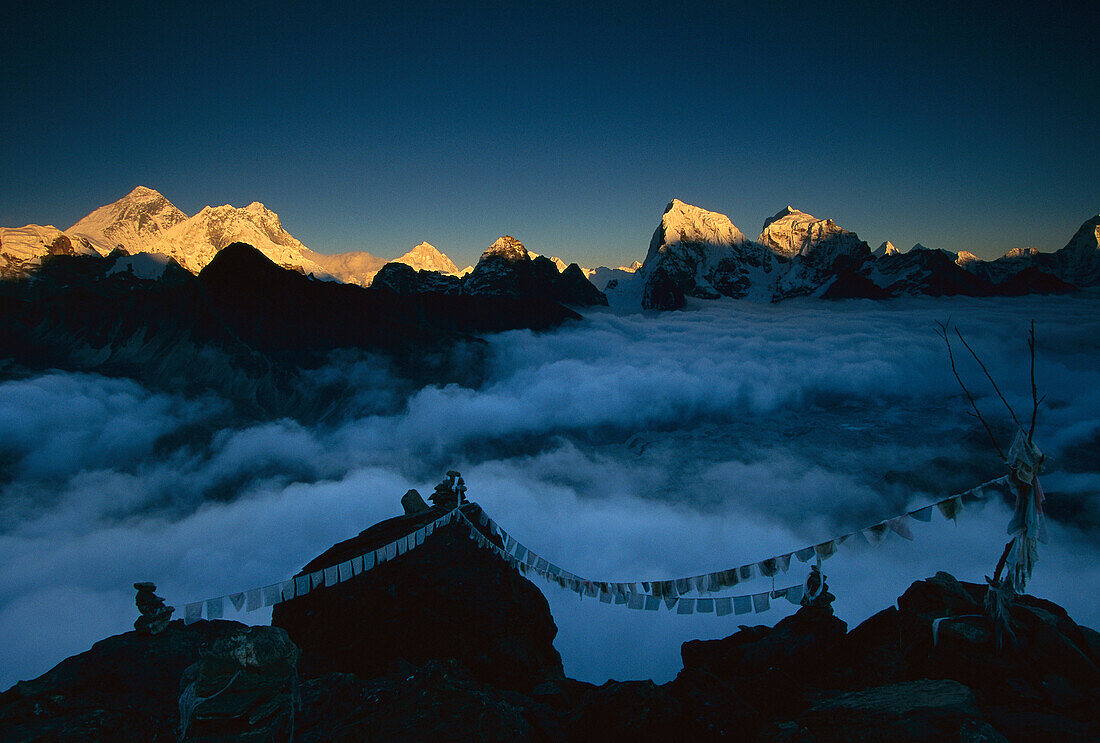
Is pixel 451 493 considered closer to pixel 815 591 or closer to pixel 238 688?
pixel 238 688

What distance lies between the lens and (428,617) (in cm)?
1462

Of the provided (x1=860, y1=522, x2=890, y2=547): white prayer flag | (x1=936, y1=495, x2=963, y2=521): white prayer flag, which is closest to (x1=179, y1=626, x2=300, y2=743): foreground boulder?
(x1=860, y1=522, x2=890, y2=547): white prayer flag

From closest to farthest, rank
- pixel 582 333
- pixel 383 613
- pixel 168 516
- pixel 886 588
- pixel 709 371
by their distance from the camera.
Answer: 1. pixel 383 613
2. pixel 886 588
3. pixel 168 516
4. pixel 709 371
5. pixel 582 333

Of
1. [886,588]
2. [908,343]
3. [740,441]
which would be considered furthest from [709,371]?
[886,588]

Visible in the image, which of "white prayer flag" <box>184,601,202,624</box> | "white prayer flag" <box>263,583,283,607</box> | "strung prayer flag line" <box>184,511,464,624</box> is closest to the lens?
"white prayer flag" <box>184,601,202,624</box>

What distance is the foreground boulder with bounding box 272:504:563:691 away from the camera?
13528mm

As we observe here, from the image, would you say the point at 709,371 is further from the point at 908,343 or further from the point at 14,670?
the point at 14,670

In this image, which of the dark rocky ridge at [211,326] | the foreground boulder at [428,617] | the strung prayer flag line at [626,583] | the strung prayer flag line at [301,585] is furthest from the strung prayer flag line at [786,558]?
the dark rocky ridge at [211,326]

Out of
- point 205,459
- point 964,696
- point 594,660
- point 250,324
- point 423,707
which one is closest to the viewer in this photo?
point 964,696

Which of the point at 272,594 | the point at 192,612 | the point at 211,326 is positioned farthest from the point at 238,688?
the point at 211,326

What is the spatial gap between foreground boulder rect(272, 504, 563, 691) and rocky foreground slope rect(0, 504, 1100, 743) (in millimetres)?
71

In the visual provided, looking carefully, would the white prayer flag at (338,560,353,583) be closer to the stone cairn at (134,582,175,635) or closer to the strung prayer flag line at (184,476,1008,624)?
the strung prayer flag line at (184,476,1008,624)

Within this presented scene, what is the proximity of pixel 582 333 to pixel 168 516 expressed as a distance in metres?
144

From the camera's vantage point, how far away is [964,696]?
268 inches
